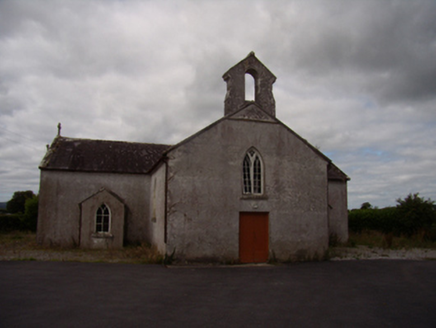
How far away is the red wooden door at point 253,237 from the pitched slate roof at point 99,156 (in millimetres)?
7809

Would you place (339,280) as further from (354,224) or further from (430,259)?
(354,224)

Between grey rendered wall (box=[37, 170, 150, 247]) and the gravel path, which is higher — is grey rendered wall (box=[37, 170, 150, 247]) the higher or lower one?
the higher one

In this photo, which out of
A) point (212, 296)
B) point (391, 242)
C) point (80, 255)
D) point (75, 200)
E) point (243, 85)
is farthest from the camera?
point (391, 242)

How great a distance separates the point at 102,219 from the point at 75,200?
2185 millimetres

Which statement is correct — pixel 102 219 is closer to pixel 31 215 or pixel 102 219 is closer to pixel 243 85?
pixel 31 215

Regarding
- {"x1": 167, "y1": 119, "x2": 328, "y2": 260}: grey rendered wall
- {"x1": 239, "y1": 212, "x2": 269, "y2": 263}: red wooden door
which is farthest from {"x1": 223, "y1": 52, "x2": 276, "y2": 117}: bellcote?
{"x1": 239, "y1": 212, "x2": 269, "y2": 263}: red wooden door

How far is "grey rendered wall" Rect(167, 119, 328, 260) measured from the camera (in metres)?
14.3

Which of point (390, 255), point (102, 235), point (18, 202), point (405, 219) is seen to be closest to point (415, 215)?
point (405, 219)

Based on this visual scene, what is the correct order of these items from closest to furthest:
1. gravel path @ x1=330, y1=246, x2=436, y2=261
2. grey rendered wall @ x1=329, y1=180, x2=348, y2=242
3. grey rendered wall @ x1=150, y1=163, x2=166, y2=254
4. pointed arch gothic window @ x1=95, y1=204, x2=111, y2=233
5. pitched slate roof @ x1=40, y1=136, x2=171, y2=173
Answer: grey rendered wall @ x1=150, y1=163, x2=166, y2=254
gravel path @ x1=330, y1=246, x2=436, y2=261
pointed arch gothic window @ x1=95, y1=204, x2=111, y2=233
pitched slate roof @ x1=40, y1=136, x2=171, y2=173
grey rendered wall @ x1=329, y1=180, x2=348, y2=242

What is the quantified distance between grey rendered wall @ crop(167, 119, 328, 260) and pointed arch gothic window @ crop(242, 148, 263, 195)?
0.89ft

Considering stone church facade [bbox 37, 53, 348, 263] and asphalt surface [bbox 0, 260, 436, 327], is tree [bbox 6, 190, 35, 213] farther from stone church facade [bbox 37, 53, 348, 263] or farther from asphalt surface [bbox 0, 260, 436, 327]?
asphalt surface [bbox 0, 260, 436, 327]

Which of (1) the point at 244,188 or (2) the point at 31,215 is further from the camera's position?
(2) the point at 31,215

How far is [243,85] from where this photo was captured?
53.7ft

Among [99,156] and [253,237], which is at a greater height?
[99,156]
